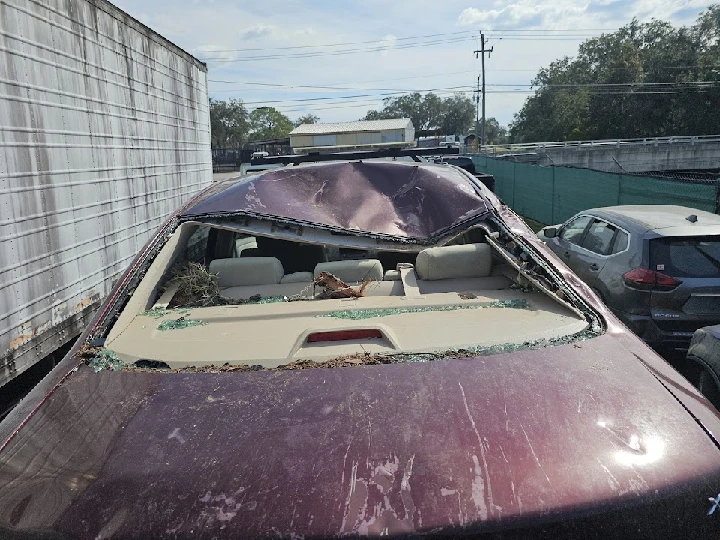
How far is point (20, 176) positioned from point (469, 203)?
3131 millimetres

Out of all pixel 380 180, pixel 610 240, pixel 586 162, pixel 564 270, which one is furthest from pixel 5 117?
pixel 586 162

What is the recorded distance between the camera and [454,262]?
3379 millimetres

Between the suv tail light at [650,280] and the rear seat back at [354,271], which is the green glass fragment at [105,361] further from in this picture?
the suv tail light at [650,280]

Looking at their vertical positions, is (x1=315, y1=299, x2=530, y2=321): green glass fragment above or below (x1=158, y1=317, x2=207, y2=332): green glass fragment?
above

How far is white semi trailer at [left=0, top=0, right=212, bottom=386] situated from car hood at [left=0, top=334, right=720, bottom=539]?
8.04ft

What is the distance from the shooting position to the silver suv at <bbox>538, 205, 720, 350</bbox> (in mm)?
5031

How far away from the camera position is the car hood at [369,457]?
59.0 inches

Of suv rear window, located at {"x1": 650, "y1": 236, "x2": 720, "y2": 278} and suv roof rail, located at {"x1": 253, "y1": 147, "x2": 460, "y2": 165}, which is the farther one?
suv roof rail, located at {"x1": 253, "y1": 147, "x2": 460, "y2": 165}

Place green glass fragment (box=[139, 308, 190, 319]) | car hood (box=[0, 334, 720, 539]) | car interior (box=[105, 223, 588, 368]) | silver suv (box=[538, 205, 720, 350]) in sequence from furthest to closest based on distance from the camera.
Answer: silver suv (box=[538, 205, 720, 350])
green glass fragment (box=[139, 308, 190, 319])
car interior (box=[105, 223, 588, 368])
car hood (box=[0, 334, 720, 539])

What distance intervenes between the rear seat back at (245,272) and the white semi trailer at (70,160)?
61.9 inches

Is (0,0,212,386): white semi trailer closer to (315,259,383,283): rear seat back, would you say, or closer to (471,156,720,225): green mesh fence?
(315,259,383,283): rear seat back

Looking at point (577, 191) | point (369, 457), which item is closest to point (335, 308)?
point (369, 457)

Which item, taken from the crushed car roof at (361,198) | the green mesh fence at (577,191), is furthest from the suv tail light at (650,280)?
the green mesh fence at (577,191)

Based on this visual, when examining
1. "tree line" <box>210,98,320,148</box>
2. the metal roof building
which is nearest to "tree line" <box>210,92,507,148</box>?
"tree line" <box>210,98,320,148</box>
